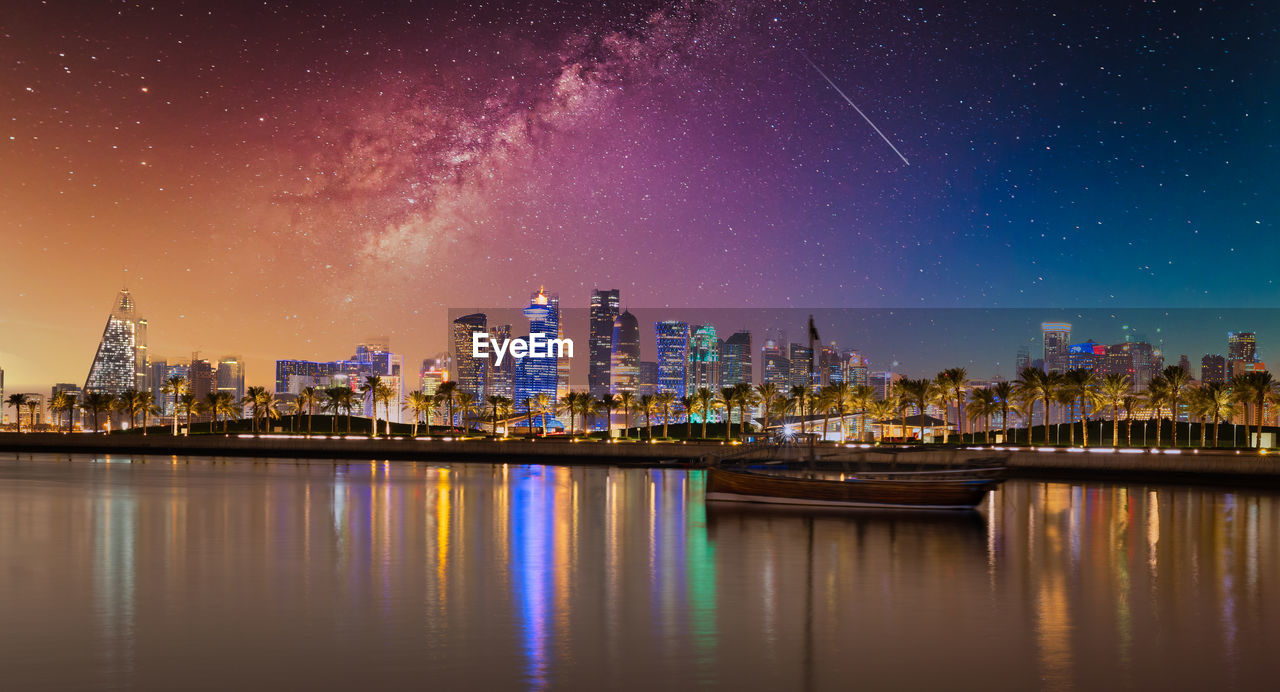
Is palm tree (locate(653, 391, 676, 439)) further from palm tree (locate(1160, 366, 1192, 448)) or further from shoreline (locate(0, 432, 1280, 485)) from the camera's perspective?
palm tree (locate(1160, 366, 1192, 448))

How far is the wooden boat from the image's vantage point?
1959 inches

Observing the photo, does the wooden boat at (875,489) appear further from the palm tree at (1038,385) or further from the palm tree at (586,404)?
the palm tree at (586,404)

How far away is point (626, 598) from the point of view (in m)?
24.6

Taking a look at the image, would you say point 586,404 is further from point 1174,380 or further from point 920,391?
point 1174,380

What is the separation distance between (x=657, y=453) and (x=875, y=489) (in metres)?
58.9

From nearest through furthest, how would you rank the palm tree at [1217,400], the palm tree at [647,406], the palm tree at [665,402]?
1. the palm tree at [1217,400]
2. the palm tree at [647,406]
3. the palm tree at [665,402]

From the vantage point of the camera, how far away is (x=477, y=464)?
346 ft

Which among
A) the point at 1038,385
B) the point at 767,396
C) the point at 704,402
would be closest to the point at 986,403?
the point at 1038,385

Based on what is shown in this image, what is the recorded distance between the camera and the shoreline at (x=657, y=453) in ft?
250

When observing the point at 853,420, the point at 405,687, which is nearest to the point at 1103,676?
the point at 405,687

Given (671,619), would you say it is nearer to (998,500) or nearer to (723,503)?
(723,503)

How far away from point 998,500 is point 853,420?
109788mm

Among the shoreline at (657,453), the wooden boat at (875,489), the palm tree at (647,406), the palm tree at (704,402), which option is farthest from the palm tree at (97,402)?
the wooden boat at (875,489)

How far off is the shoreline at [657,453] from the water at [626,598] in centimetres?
1932
